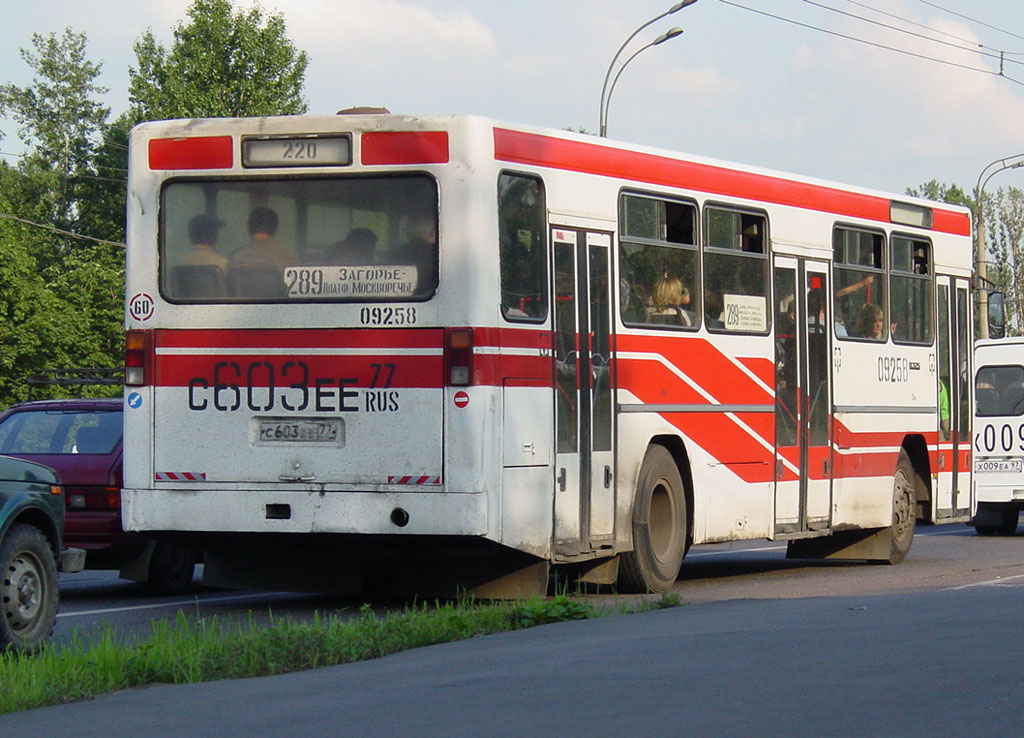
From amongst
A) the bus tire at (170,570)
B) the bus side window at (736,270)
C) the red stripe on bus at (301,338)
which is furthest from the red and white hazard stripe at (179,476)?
the bus side window at (736,270)

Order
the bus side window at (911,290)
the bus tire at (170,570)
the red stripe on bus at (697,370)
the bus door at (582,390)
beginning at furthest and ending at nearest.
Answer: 1. the bus side window at (911,290)
2. the bus tire at (170,570)
3. the red stripe on bus at (697,370)
4. the bus door at (582,390)

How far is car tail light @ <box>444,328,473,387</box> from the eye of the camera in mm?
11523

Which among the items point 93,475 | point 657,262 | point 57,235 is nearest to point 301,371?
point 93,475

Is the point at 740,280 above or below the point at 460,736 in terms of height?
above

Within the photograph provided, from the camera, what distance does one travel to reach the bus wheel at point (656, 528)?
13.5 metres

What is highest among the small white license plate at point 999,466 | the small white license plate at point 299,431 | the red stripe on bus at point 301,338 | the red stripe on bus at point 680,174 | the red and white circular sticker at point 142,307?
the red stripe on bus at point 680,174

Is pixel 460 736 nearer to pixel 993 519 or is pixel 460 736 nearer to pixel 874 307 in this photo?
pixel 874 307

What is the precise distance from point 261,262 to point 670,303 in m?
3.52

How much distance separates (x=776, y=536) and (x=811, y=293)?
7.56 ft

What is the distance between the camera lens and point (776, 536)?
15.5 meters

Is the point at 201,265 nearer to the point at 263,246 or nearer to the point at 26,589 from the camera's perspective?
the point at 263,246

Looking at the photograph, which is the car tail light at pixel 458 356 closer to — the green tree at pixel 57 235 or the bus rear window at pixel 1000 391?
the bus rear window at pixel 1000 391

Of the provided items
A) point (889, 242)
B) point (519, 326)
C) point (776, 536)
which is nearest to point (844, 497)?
point (776, 536)

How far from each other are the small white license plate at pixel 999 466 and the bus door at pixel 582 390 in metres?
13.5
